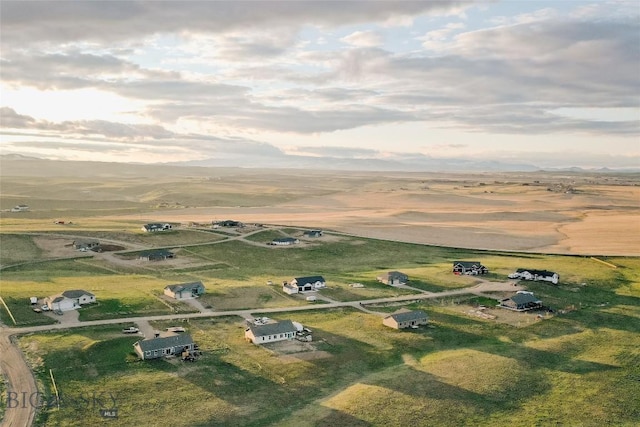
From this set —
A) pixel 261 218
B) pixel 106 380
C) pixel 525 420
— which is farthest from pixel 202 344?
pixel 261 218

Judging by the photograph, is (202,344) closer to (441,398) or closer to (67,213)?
(441,398)

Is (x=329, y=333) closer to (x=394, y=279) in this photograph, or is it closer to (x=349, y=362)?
(x=349, y=362)

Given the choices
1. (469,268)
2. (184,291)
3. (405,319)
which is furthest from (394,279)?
(184,291)

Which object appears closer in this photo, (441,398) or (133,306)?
(441,398)

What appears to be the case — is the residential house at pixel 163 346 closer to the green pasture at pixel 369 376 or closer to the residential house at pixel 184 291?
the green pasture at pixel 369 376

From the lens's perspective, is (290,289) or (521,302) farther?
(290,289)

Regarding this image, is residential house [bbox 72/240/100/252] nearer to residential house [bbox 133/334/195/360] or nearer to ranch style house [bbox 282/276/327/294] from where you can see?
ranch style house [bbox 282/276/327/294]

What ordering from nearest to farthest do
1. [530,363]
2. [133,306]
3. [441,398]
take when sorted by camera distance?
[441,398] → [530,363] → [133,306]

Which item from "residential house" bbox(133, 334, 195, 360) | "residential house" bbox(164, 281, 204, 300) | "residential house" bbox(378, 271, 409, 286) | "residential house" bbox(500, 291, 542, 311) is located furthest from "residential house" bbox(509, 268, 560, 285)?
"residential house" bbox(133, 334, 195, 360)
